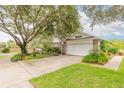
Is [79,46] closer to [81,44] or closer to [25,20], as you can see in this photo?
[81,44]

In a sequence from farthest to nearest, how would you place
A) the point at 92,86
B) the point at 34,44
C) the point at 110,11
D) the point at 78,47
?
the point at 34,44
the point at 78,47
the point at 110,11
the point at 92,86

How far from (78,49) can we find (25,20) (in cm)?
738

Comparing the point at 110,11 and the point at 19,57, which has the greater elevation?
the point at 110,11

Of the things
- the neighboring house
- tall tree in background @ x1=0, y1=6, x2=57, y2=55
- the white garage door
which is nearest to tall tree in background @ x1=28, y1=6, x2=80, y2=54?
tall tree in background @ x1=0, y1=6, x2=57, y2=55

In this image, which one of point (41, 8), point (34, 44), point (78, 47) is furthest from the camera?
point (34, 44)

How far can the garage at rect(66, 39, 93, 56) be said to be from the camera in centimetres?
1612

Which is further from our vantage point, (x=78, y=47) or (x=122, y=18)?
(x=78, y=47)

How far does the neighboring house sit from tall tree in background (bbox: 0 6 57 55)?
4.28 meters

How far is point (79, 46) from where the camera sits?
17344mm

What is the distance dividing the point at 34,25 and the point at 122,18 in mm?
8654

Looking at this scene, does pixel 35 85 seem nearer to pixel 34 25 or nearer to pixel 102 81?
pixel 102 81

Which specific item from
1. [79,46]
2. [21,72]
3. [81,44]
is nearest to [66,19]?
[81,44]
